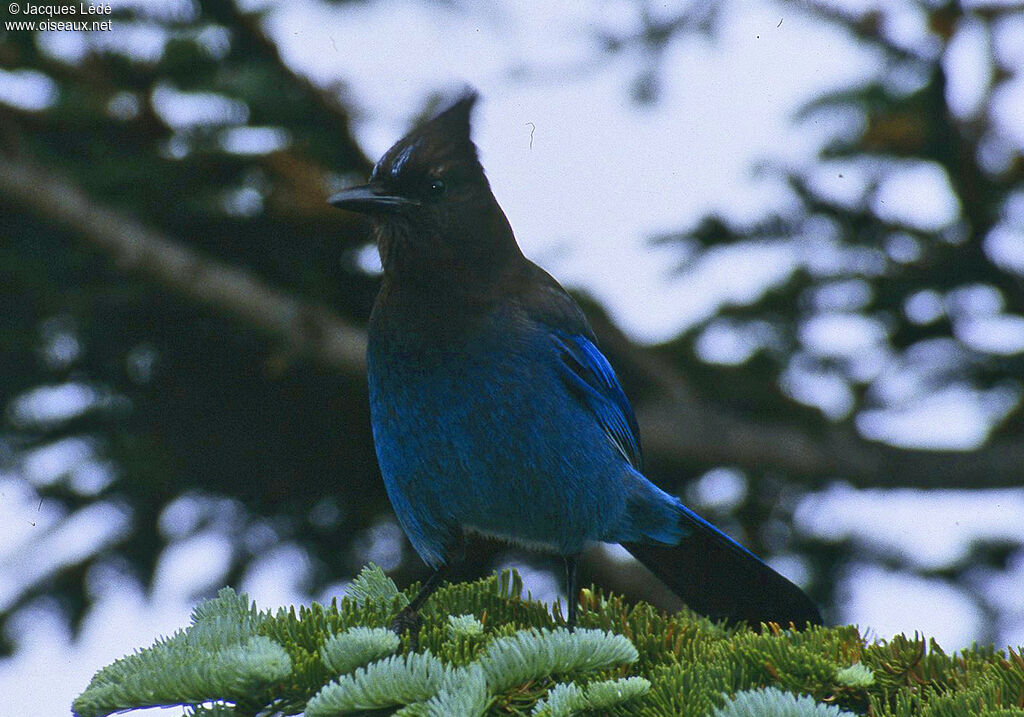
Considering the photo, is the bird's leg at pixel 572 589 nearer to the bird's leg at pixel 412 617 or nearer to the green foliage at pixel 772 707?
the bird's leg at pixel 412 617

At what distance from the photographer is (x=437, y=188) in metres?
3.05

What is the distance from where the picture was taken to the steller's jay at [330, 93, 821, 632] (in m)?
2.86

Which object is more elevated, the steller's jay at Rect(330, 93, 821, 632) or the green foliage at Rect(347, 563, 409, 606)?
the steller's jay at Rect(330, 93, 821, 632)

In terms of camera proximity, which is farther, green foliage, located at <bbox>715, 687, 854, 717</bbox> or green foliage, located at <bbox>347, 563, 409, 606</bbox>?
green foliage, located at <bbox>347, 563, 409, 606</bbox>

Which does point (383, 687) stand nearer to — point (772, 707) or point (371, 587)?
point (772, 707)

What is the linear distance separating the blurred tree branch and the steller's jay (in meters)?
0.75

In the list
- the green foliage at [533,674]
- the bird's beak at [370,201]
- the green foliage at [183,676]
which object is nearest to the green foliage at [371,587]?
the green foliage at [533,674]

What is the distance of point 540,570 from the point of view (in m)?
4.23

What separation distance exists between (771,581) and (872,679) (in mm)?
1304

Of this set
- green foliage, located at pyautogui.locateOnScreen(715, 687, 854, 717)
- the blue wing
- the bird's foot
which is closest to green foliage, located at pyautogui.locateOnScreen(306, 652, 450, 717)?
the bird's foot

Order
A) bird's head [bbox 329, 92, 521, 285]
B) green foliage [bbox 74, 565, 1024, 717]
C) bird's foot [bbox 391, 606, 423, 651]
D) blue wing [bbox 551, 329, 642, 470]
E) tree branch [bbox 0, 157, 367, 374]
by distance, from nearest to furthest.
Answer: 1. green foliage [bbox 74, 565, 1024, 717]
2. bird's foot [bbox 391, 606, 423, 651]
3. bird's head [bbox 329, 92, 521, 285]
4. blue wing [bbox 551, 329, 642, 470]
5. tree branch [bbox 0, 157, 367, 374]

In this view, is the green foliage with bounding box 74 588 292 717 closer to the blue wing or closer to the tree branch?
the blue wing

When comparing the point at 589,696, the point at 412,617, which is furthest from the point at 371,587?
the point at 589,696

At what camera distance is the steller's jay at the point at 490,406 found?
9.39ft
